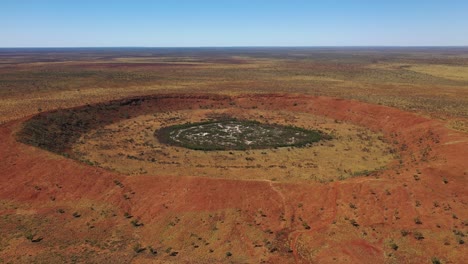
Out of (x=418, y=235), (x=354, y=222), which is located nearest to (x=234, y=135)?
(x=354, y=222)

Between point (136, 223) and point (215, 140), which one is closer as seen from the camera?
point (136, 223)

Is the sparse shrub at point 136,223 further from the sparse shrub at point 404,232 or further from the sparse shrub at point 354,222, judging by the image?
the sparse shrub at point 404,232

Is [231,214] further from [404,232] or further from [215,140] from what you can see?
[215,140]

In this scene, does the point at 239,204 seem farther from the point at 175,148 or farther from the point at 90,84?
the point at 90,84

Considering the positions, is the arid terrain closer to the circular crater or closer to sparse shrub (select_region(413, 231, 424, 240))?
sparse shrub (select_region(413, 231, 424, 240))

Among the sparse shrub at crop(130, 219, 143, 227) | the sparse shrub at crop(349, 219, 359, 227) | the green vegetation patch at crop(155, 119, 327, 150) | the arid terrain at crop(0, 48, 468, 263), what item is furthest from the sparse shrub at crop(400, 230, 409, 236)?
the green vegetation patch at crop(155, 119, 327, 150)

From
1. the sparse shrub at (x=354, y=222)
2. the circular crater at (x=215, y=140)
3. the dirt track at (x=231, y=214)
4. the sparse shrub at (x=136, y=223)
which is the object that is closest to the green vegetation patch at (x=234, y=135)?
the circular crater at (x=215, y=140)
